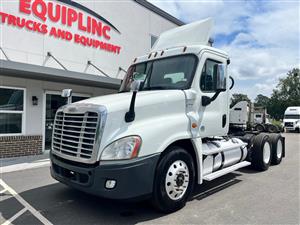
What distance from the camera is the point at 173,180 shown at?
4.17m

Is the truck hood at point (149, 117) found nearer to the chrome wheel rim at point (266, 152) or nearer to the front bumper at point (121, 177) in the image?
the front bumper at point (121, 177)

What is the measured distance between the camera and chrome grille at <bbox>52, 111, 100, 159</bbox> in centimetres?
379

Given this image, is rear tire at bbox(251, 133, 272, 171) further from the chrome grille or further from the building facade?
the building facade

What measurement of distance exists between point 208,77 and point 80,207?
3.27 meters

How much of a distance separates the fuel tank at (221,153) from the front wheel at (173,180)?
66cm

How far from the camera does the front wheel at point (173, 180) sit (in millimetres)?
3980

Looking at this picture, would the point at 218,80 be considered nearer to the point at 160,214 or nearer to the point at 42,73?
the point at 160,214

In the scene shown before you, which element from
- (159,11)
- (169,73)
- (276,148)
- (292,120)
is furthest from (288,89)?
(169,73)

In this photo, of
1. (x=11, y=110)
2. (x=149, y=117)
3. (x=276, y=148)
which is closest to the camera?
(x=149, y=117)

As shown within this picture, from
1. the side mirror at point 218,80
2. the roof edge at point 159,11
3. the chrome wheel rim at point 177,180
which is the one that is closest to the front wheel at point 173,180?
the chrome wheel rim at point 177,180

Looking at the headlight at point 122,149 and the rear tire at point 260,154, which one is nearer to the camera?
the headlight at point 122,149

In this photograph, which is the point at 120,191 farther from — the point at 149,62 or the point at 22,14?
the point at 22,14

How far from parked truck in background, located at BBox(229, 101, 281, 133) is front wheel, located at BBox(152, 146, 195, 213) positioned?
356 centimetres

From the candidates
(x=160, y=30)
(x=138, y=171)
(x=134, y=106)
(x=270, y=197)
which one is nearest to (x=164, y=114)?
(x=134, y=106)
